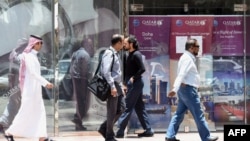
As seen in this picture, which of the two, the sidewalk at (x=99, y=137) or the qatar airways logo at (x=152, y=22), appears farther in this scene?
the qatar airways logo at (x=152, y=22)

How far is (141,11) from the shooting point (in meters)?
11.7

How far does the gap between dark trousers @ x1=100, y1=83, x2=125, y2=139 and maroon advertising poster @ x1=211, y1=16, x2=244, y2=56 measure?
2.85 m

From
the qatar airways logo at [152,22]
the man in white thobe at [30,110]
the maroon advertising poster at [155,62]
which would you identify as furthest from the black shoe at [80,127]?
the qatar airways logo at [152,22]

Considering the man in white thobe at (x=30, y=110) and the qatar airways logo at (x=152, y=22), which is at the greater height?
the qatar airways logo at (x=152, y=22)

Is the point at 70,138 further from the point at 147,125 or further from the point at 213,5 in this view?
the point at 213,5

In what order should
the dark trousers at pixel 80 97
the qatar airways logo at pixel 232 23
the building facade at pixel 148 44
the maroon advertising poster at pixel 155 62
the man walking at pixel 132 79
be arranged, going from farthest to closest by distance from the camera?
the qatar airways logo at pixel 232 23, the maroon advertising poster at pixel 155 62, the dark trousers at pixel 80 97, the building facade at pixel 148 44, the man walking at pixel 132 79

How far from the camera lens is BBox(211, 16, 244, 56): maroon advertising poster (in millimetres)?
11820

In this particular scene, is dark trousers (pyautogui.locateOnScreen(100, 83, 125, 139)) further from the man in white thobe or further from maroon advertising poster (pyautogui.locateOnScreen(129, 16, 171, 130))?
maroon advertising poster (pyautogui.locateOnScreen(129, 16, 171, 130))

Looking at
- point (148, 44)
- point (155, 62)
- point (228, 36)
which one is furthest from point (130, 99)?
point (228, 36)

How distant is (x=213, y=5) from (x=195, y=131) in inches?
99.1

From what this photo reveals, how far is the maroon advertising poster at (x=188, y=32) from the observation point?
1168 cm

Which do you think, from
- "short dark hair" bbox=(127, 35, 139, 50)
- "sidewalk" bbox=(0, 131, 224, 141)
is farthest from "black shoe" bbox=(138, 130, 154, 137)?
"short dark hair" bbox=(127, 35, 139, 50)

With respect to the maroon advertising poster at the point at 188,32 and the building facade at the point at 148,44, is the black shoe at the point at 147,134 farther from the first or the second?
the maroon advertising poster at the point at 188,32

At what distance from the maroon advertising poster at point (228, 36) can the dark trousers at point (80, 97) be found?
2.64 metres
